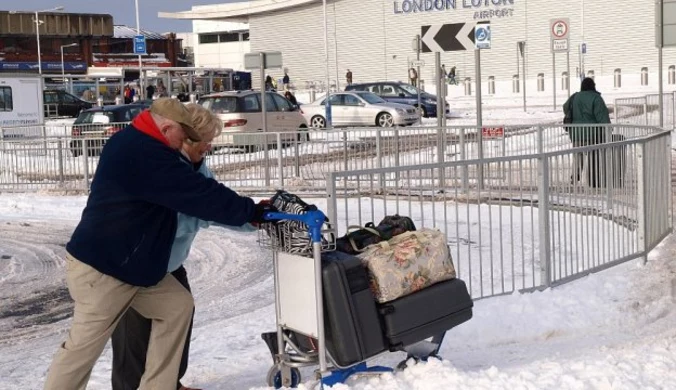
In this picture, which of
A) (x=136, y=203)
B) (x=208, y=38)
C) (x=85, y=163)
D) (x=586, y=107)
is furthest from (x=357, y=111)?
(x=208, y=38)

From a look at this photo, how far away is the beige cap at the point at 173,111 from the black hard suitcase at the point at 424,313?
1.37 m

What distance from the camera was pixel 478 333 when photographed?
7.61 metres

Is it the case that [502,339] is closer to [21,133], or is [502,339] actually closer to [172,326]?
[172,326]

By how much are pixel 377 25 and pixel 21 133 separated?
46658mm

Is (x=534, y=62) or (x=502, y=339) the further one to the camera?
(x=534, y=62)

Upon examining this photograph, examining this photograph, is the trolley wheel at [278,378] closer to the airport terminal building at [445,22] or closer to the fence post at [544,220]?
the fence post at [544,220]

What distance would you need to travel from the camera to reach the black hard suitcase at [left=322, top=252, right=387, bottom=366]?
543 centimetres

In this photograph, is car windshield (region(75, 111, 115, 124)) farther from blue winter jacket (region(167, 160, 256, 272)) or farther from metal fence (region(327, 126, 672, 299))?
blue winter jacket (region(167, 160, 256, 272))

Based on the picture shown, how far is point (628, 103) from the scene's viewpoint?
2684cm

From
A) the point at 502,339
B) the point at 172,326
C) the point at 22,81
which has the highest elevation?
the point at 22,81

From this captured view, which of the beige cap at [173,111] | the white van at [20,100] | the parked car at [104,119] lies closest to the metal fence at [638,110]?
the parked car at [104,119]

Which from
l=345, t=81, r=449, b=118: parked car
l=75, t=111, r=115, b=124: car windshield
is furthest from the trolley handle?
l=345, t=81, r=449, b=118: parked car

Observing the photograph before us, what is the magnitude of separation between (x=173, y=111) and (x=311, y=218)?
0.85 meters

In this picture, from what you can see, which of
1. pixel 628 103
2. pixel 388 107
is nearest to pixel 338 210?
pixel 628 103
